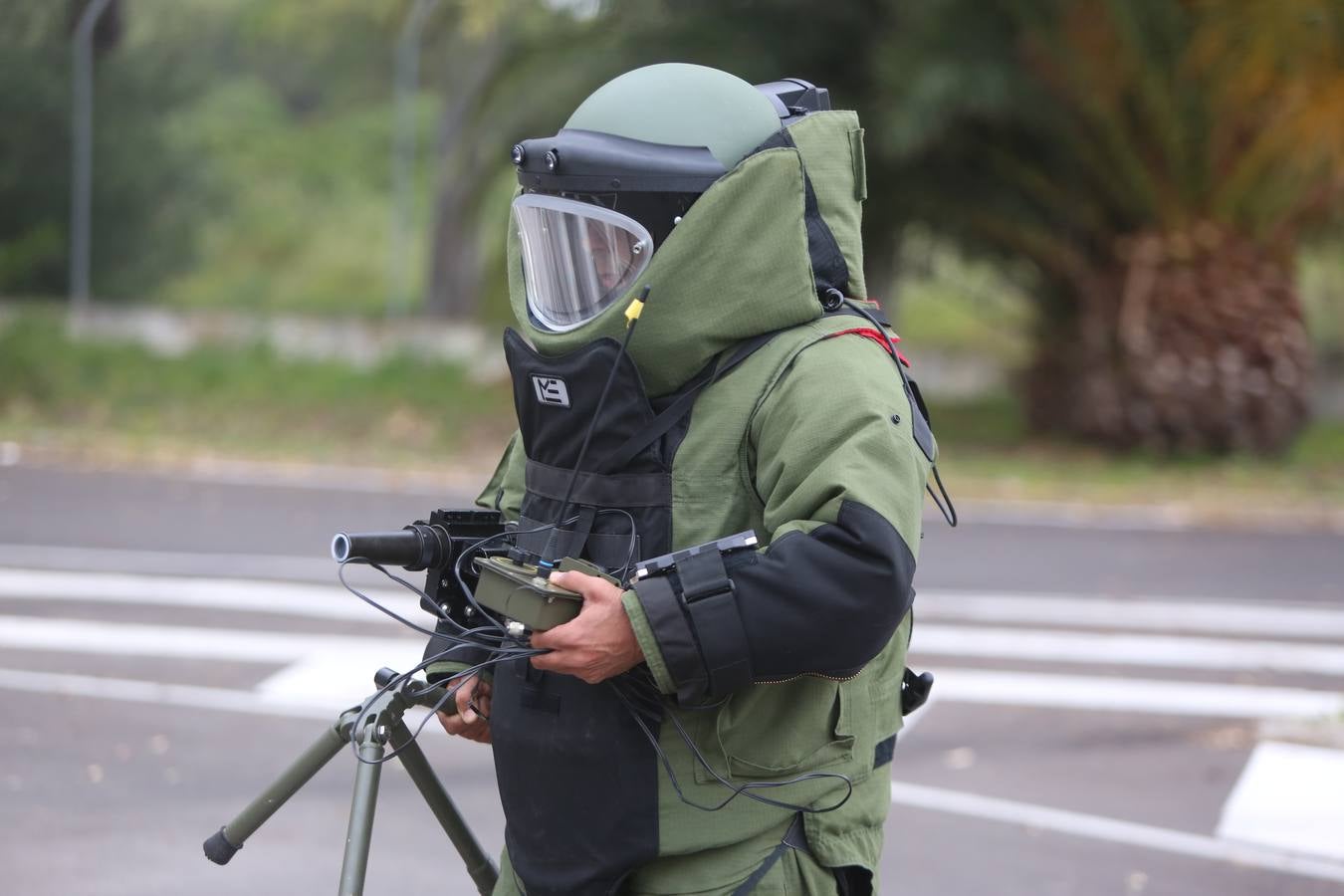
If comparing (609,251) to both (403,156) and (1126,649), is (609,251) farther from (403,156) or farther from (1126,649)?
(403,156)

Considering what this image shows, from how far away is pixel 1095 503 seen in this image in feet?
39.0

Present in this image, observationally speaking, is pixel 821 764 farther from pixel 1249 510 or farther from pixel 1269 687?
pixel 1249 510

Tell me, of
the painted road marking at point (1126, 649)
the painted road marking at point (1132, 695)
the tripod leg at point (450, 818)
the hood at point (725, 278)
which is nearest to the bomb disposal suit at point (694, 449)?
the hood at point (725, 278)

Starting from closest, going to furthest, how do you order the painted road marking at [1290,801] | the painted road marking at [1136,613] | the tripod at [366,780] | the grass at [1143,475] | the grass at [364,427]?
the tripod at [366,780], the painted road marking at [1290,801], the painted road marking at [1136,613], the grass at [1143,475], the grass at [364,427]

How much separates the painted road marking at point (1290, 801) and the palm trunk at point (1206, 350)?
8.19 m

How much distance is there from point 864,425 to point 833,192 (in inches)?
17.6

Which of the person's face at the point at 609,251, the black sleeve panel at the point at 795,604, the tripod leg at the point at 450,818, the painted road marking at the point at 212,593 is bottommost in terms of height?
the painted road marking at the point at 212,593

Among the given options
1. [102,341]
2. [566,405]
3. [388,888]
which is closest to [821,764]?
[566,405]

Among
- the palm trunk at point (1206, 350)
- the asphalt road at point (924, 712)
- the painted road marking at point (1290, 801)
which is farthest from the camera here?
the palm trunk at point (1206, 350)

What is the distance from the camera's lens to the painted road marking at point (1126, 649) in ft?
25.1

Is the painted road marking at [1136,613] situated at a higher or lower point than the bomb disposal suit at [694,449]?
lower

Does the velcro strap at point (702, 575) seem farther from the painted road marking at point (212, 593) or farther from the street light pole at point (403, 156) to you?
the street light pole at point (403, 156)

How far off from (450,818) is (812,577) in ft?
3.16

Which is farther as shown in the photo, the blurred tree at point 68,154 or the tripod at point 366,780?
the blurred tree at point 68,154
